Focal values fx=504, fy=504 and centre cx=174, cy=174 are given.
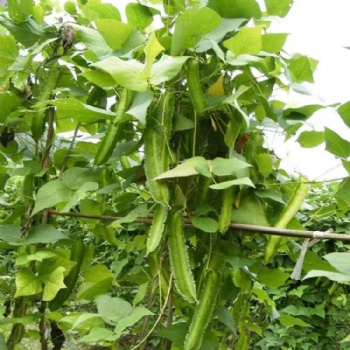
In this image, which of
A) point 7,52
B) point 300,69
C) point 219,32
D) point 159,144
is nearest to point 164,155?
point 159,144

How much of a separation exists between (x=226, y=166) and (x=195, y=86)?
0.15 m

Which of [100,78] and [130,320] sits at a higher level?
[100,78]

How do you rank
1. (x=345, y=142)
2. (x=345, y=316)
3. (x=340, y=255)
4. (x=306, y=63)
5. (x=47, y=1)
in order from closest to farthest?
(x=340, y=255)
(x=345, y=142)
(x=306, y=63)
(x=47, y=1)
(x=345, y=316)

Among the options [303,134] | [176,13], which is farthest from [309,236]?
[176,13]

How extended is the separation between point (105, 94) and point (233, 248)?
0.39 m

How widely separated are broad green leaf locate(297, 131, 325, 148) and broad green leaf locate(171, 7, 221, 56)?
301mm

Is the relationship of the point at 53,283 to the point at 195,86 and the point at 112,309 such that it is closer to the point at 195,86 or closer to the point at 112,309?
the point at 112,309

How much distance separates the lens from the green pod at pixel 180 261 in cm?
76

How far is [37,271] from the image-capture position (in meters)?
0.98

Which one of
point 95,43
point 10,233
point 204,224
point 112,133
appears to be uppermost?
point 95,43

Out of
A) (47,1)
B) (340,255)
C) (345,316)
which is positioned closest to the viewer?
(340,255)

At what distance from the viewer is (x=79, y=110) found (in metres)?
0.78

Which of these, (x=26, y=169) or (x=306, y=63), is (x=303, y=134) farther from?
(x=26, y=169)

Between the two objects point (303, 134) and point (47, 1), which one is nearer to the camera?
point (303, 134)
